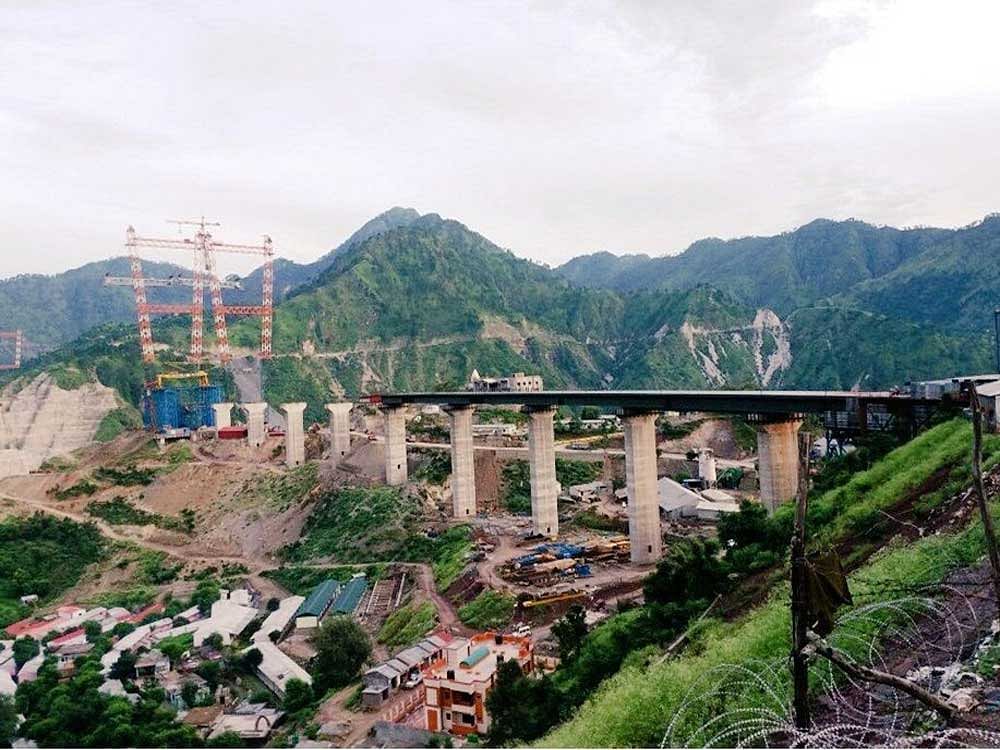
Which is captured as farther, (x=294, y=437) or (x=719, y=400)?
(x=294, y=437)

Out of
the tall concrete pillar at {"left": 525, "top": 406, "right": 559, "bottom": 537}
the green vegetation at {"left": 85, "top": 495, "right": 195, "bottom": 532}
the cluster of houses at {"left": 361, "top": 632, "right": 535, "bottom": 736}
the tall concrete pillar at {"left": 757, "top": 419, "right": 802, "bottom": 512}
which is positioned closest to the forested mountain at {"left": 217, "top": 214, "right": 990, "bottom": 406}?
the green vegetation at {"left": 85, "top": 495, "right": 195, "bottom": 532}

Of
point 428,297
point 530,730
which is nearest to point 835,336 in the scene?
point 428,297

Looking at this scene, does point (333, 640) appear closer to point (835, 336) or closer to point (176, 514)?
point (176, 514)

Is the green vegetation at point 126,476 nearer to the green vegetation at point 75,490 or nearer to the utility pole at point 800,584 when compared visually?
the green vegetation at point 75,490

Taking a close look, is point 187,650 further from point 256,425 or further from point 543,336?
point 543,336

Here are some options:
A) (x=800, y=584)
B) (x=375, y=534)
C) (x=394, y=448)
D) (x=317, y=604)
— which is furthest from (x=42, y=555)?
(x=800, y=584)

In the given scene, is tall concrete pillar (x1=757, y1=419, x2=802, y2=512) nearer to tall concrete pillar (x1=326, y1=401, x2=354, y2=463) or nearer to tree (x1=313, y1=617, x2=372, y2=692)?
tree (x1=313, y1=617, x2=372, y2=692)
